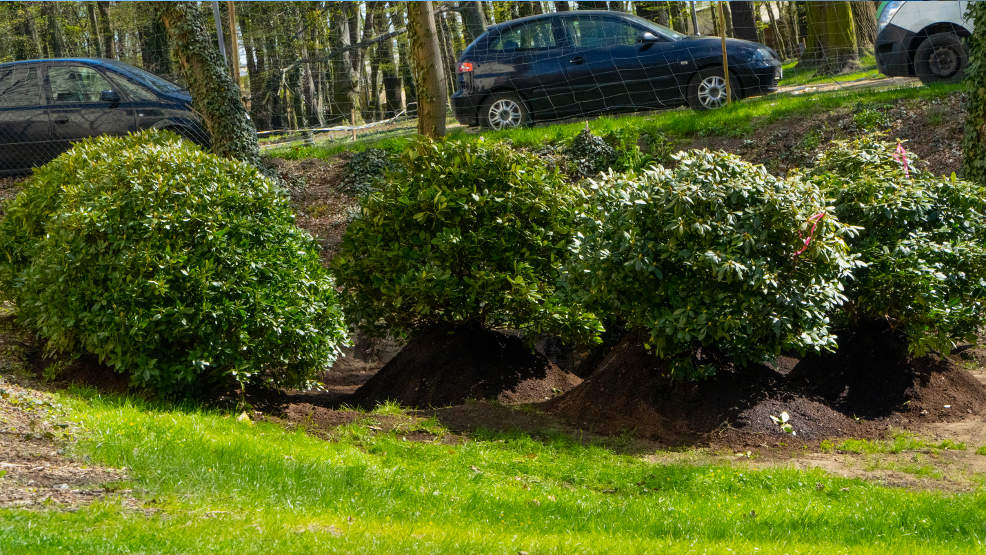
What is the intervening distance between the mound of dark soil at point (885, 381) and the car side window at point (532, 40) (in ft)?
27.3

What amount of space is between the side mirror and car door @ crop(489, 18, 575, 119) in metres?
5.68

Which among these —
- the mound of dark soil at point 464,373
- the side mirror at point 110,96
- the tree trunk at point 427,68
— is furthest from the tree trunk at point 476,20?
the mound of dark soil at point 464,373

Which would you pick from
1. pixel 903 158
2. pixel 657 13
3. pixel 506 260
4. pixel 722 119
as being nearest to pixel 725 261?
pixel 506 260

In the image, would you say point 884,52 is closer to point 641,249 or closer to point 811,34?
point 811,34

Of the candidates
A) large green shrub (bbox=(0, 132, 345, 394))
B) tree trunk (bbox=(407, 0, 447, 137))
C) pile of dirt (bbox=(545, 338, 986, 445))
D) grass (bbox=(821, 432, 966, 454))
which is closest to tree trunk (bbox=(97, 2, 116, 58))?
tree trunk (bbox=(407, 0, 447, 137))

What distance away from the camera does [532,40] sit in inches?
575

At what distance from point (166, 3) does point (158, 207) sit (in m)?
5.88

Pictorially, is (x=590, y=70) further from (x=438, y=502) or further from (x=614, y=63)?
(x=438, y=502)

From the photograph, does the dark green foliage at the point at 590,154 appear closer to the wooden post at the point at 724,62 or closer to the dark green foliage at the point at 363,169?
the wooden post at the point at 724,62

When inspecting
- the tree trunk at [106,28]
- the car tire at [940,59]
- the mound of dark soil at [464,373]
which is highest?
the tree trunk at [106,28]

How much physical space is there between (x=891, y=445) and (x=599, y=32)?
374 inches

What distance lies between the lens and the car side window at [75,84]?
540 inches

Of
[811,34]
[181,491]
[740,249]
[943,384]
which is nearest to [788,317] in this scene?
[740,249]

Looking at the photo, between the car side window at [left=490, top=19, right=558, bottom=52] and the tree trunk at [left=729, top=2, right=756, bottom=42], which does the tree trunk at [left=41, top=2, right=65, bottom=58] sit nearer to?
the car side window at [left=490, top=19, right=558, bottom=52]
